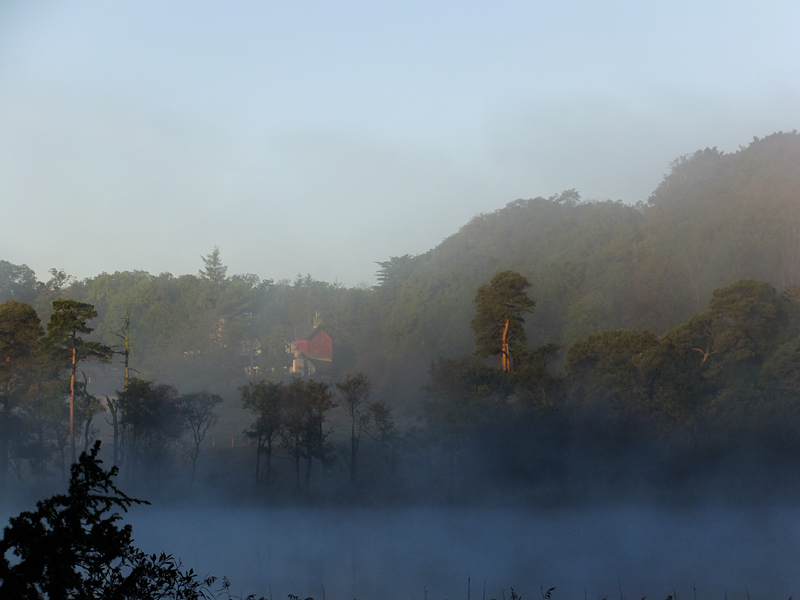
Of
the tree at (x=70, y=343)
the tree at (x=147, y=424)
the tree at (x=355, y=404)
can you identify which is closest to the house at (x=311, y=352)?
the tree at (x=355, y=404)

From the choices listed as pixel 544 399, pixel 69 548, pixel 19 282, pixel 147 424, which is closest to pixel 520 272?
pixel 544 399

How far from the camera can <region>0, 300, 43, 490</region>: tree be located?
104 ft

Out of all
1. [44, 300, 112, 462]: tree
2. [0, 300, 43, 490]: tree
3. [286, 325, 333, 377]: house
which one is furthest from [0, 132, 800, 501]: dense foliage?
[286, 325, 333, 377]: house

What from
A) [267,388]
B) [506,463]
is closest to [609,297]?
[506,463]

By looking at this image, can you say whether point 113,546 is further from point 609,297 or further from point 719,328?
point 609,297

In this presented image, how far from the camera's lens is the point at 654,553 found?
84.2ft

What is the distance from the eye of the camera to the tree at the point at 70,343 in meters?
32.9

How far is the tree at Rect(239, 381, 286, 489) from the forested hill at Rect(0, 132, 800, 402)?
1444 centimetres

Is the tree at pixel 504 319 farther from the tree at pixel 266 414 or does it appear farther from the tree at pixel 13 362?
the tree at pixel 13 362

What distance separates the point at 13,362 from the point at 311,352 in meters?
34.2

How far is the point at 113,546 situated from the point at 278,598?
57.2ft

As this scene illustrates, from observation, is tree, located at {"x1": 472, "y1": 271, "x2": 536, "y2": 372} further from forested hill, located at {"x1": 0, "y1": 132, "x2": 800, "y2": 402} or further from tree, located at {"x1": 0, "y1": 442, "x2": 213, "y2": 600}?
tree, located at {"x1": 0, "y1": 442, "x2": 213, "y2": 600}

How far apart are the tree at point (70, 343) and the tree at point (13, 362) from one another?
100 cm

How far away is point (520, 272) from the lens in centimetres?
6091
